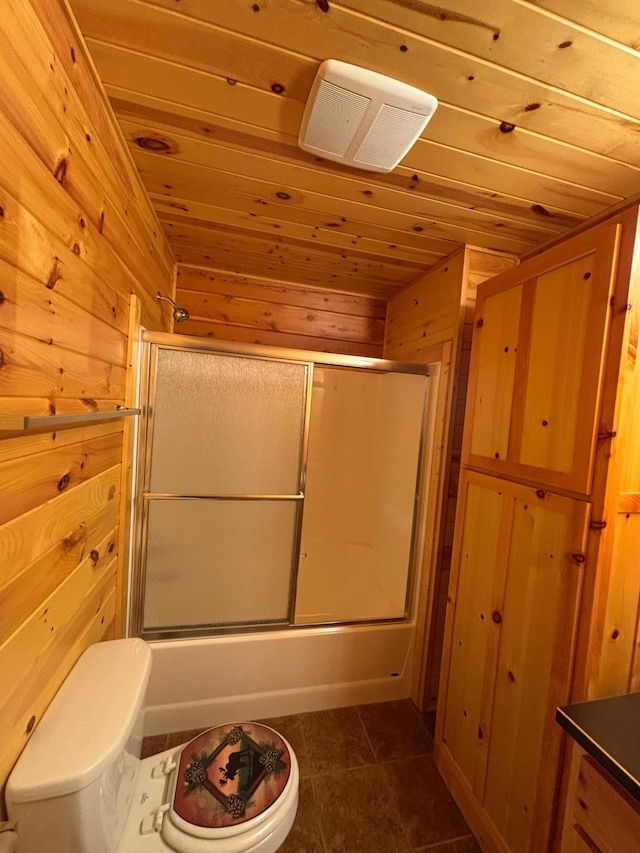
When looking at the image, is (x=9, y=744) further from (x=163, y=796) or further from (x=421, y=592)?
(x=421, y=592)

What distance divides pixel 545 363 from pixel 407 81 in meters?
0.87

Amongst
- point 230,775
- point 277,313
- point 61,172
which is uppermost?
point 277,313

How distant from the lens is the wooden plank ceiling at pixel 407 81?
2.48ft

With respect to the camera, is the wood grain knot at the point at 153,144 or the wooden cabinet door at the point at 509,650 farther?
the wood grain knot at the point at 153,144

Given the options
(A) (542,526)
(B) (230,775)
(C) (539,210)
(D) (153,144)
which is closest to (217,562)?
(B) (230,775)

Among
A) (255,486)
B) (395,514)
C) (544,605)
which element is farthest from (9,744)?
(395,514)

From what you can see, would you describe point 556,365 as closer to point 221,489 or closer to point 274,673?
point 221,489

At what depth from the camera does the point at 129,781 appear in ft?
3.22

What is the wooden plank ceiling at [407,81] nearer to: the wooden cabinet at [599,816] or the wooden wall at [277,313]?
the wooden wall at [277,313]

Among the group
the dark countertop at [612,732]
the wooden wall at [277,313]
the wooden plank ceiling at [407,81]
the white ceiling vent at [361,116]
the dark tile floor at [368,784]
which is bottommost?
the dark tile floor at [368,784]

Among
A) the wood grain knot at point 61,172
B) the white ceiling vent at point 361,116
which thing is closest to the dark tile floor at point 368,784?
the wood grain knot at point 61,172

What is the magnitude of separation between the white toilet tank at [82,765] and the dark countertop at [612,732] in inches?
42.4

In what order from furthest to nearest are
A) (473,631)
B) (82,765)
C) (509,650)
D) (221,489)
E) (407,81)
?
(221,489) → (473,631) → (509,650) → (407,81) → (82,765)

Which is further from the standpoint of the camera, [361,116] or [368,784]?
A: [368,784]
